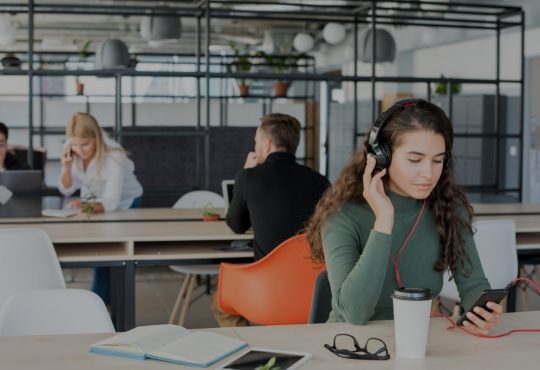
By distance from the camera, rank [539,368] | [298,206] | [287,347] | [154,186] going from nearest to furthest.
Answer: [539,368], [287,347], [298,206], [154,186]

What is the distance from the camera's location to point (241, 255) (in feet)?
12.5

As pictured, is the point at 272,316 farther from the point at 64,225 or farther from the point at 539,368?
the point at 539,368

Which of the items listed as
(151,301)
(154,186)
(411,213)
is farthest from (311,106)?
(411,213)

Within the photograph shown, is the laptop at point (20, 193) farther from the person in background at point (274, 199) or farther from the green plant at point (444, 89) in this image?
the green plant at point (444, 89)

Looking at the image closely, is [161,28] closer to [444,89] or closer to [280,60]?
[280,60]

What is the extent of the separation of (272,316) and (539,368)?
1.65 meters

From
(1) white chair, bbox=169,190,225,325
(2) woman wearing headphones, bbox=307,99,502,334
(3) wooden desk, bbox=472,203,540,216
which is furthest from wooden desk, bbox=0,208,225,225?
(2) woman wearing headphones, bbox=307,99,502,334

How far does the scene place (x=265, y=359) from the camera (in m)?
1.68

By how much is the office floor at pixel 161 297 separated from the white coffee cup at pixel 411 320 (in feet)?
11.3

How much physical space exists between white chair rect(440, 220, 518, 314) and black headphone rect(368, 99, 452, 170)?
1675 millimetres

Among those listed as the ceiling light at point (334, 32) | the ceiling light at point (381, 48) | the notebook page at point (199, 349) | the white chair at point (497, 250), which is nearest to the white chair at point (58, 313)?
the notebook page at point (199, 349)

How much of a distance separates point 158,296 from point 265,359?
15.0 feet

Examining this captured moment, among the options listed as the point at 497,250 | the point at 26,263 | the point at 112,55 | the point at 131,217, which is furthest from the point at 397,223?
the point at 112,55

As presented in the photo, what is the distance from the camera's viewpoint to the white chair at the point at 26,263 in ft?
9.53
